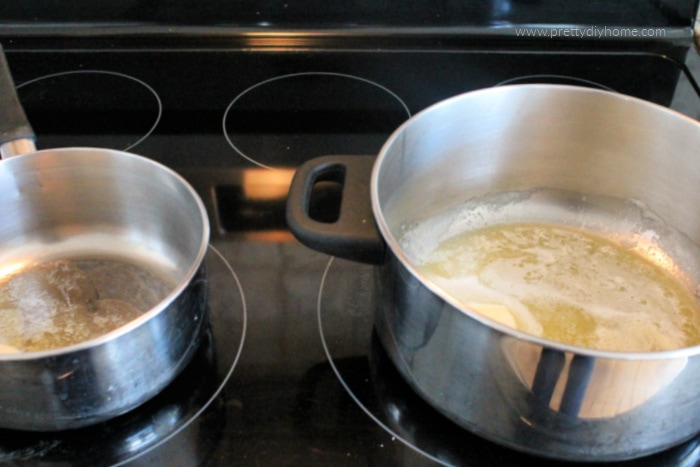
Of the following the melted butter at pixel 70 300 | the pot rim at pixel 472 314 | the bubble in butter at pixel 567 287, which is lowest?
the melted butter at pixel 70 300

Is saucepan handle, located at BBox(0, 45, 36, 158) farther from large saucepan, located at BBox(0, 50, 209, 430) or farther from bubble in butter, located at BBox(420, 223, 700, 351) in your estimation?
bubble in butter, located at BBox(420, 223, 700, 351)

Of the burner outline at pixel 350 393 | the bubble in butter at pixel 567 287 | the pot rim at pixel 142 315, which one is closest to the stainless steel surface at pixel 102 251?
the pot rim at pixel 142 315

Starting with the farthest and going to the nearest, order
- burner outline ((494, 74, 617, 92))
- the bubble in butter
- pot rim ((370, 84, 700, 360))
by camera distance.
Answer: burner outline ((494, 74, 617, 92)), the bubble in butter, pot rim ((370, 84, 700, 360))

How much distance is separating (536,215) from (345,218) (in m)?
0.32

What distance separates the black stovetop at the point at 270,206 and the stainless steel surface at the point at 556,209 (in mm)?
55

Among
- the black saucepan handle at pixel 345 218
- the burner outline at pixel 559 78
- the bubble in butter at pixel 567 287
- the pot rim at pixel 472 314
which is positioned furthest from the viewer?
the burner outline at pixel 559 78

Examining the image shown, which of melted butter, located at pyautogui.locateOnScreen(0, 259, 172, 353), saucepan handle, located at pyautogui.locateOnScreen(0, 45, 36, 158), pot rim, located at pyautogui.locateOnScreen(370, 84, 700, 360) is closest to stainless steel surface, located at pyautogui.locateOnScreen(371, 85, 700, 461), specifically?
pot rim, located at pyautogui.locateOnScreen(370, 84, 700, 360)

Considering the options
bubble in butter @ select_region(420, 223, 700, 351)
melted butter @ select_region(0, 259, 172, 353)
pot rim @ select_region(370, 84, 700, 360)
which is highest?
pot rim @ select_region(370, 84, 700, 360)

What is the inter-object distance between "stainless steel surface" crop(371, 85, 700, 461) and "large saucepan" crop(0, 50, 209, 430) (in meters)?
0.16

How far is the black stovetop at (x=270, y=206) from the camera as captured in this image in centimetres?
50

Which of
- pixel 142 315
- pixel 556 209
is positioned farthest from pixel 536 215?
pixel 142 315

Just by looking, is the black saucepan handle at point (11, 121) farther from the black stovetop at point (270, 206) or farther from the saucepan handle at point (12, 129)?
the black stovetop at point (270, 206)

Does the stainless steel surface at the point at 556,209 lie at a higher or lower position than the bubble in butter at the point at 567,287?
higher

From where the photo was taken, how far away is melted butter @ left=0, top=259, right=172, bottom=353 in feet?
1.89
